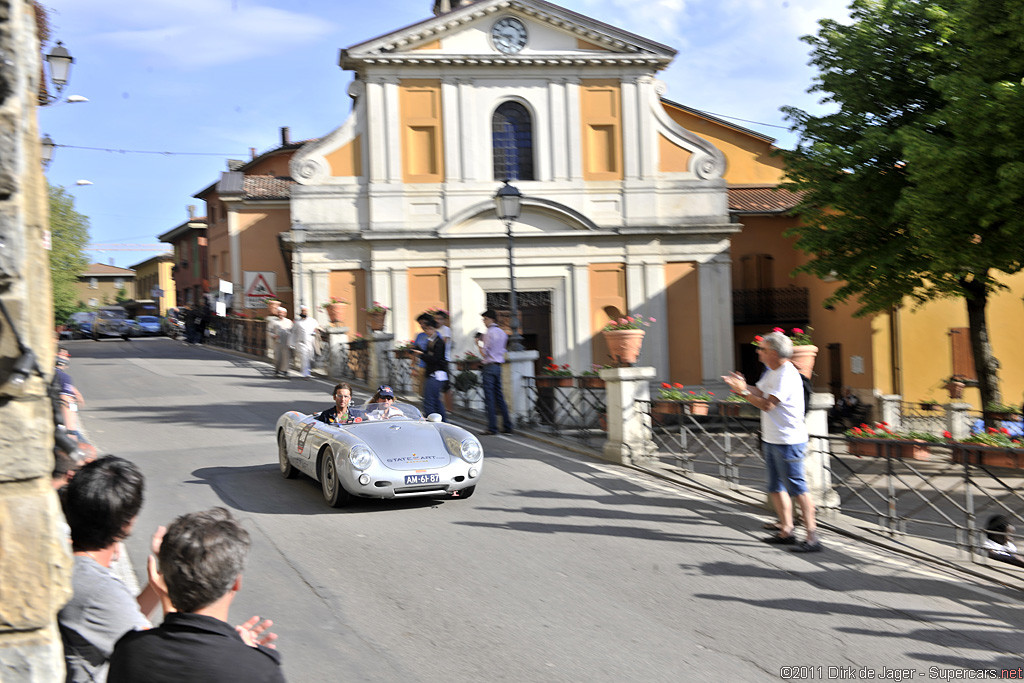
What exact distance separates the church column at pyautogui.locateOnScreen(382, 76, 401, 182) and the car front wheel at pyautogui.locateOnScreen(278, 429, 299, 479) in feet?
58.0

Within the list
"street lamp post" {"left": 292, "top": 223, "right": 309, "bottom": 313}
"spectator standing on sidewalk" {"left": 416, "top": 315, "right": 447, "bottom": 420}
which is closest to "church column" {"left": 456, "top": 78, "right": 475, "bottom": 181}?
"street lamp post" {"left": 292, "top": 223, "right": 309, "bottom": 313}

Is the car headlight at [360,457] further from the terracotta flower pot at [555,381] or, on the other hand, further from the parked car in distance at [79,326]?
the parked car in distance at [79,326]

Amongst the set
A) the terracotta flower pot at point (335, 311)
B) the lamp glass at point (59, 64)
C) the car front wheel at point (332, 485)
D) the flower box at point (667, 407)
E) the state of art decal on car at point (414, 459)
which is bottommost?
the car front wheel at point (332, 485)

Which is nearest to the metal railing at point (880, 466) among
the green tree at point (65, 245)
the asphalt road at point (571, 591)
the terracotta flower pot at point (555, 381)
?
the asphalt road at point (571, 591)

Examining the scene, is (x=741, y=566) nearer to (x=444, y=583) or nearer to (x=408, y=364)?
(x=444, y=583)

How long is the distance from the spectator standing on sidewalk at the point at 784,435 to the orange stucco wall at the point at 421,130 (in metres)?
20.7

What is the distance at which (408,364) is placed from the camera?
63.9ft

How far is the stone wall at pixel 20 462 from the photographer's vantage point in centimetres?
270

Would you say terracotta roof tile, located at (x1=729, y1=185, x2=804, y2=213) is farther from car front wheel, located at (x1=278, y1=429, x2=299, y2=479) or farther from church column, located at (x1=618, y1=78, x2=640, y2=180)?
car front wheel, located at (x1=278, y1=429, x2=299, y2=479)

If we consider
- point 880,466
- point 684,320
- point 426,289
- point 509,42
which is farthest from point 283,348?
point 880,466

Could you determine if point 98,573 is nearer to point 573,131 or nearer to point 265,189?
point 573,131

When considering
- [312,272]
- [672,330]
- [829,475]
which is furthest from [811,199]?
[312,272]

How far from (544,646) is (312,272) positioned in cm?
2232

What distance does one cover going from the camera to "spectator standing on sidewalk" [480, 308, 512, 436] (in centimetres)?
Result: 1366
